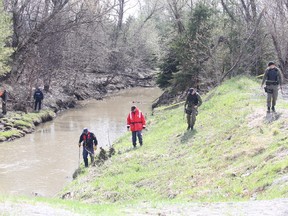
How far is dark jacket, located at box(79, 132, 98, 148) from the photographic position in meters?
19.9

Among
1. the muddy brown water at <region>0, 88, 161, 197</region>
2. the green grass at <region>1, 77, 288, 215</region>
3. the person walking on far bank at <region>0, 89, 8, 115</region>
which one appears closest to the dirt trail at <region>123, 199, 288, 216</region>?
the green grass at <region>1, 77, 288, 215</region>

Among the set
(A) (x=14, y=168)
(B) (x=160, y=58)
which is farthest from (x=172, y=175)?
(B) (x=160, y=58)

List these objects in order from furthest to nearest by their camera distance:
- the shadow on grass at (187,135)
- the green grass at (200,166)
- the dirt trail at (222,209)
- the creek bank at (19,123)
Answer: the creek bank at (19,123), the shadow on grass at (187,135), the green grass at (200,166), the dirt trail at (222,209)

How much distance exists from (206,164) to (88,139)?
246 inches

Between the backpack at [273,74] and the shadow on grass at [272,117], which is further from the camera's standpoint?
the backpack at [273,74]

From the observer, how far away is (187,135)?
65.9ft

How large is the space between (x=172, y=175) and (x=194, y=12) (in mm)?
24510

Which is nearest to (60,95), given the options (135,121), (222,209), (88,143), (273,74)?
(88,143)

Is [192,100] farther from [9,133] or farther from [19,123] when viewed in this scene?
[19,123]

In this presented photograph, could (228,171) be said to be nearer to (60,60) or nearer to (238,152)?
(238,152)

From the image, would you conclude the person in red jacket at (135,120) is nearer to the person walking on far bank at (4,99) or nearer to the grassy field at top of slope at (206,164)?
the grassy field at top of slope at (206,164)

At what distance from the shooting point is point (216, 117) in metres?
21.6

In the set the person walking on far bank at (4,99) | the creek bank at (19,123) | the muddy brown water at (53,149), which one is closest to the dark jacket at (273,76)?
the muddy brown water at (53,149)

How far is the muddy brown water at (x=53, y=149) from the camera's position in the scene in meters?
19.9
